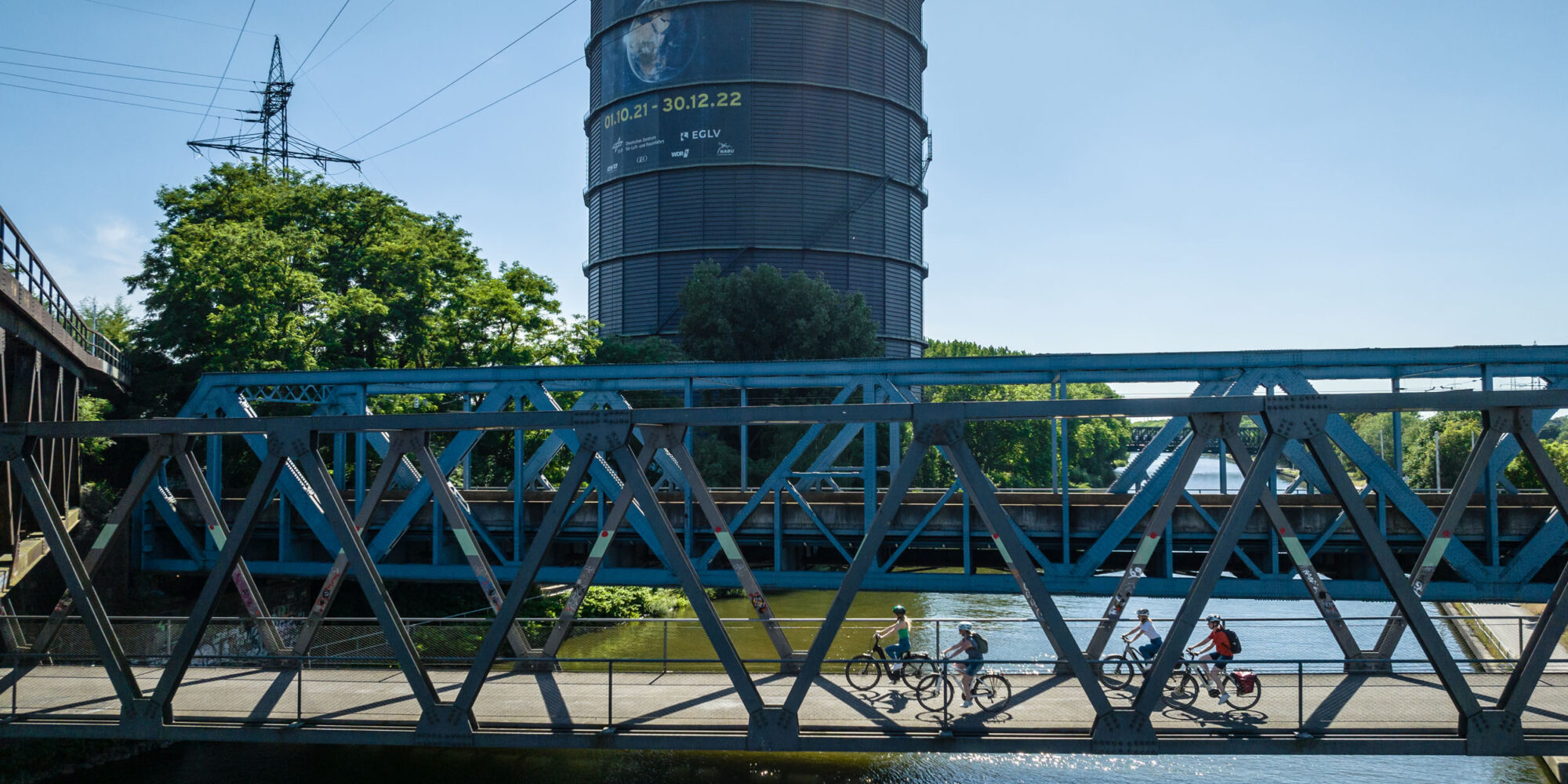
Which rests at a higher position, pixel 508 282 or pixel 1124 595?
pixel 508 282

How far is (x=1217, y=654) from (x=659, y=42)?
3900 centimetres

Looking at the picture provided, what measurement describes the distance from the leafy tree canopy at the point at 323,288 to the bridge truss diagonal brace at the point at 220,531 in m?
14.1

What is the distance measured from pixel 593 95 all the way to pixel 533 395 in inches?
1372

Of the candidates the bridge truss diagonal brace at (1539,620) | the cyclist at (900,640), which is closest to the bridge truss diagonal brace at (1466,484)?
the bridge truss diagonal brace at (1539,620)

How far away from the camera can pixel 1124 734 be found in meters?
9.03

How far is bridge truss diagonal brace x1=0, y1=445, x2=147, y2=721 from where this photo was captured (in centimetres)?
984

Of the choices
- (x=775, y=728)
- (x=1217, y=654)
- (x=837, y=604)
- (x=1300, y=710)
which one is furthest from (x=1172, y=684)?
(x=775, y=728)

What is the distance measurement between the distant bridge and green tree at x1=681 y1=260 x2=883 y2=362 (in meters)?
21.3

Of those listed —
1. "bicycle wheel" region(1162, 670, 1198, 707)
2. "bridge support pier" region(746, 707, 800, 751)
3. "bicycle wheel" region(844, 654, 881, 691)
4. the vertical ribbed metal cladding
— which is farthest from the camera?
the vertical ribbed metal cladding

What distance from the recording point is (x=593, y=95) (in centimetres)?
4838

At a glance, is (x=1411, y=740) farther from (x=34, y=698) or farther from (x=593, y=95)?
(x=593, y=95)

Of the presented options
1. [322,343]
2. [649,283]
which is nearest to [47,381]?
[322,343]

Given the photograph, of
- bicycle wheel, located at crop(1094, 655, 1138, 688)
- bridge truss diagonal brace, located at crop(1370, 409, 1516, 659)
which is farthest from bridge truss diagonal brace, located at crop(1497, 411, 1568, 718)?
bicycle wheel, located at crop(1094, 655, 1138, 688)

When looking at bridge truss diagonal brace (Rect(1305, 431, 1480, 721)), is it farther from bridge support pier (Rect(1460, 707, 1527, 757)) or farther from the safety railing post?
the safety railing post
